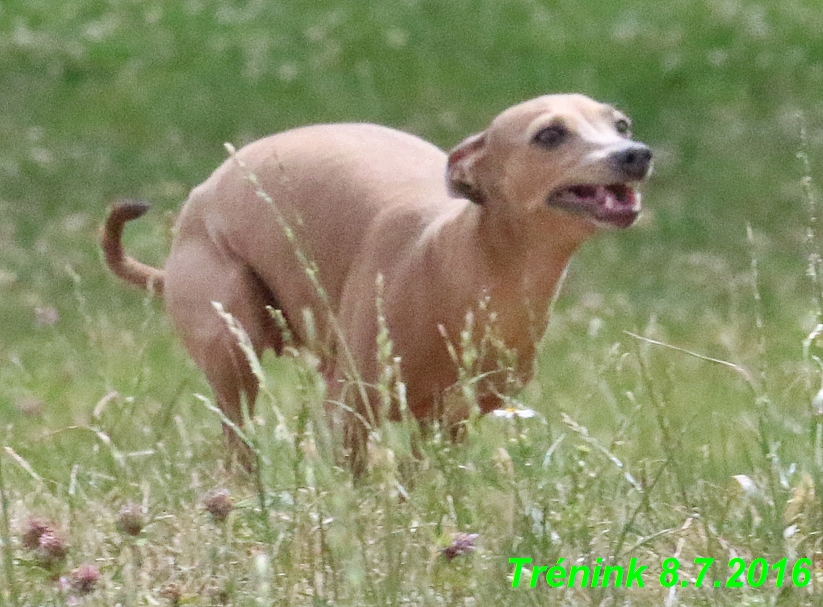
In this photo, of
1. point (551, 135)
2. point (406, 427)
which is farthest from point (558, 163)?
point (406, 427)

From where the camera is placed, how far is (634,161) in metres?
3.08

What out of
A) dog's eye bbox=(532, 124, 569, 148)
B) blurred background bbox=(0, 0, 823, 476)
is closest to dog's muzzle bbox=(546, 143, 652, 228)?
dog's eye bbox=(532, 124, 569, 148)

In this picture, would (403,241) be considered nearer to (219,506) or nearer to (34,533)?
(219,506)

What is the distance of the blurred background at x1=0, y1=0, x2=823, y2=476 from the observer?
691 cm

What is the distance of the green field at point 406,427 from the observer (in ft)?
7.85

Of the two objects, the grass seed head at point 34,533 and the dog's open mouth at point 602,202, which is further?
→ the dog's open mouth at point 602,202

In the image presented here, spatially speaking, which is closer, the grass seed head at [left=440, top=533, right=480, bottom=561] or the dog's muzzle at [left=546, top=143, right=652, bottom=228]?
the grass seed head at [left=440, top=533, right=480, bottom=561]

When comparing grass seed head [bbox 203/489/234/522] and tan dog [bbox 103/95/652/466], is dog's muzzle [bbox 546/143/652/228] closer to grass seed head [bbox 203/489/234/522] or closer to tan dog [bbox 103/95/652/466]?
tan dog [bbox 103/95/652/466]

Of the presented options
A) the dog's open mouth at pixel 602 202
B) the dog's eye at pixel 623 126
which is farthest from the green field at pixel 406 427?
the dog's eye at pixel 623 126

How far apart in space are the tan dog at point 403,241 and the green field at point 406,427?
0.52ft

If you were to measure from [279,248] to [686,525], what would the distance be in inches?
63.6

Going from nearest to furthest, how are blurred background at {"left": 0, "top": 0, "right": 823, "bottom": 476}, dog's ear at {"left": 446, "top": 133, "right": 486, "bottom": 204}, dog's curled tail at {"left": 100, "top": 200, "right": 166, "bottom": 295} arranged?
dog's ear at {"left": 446, "top": 133, "right": 486, "bottom": 204} < dog's curled tail at {"left": 100, "top": 200, "right": 166, "bottom": 295} < blurred background at {"left": 0, "top": 0, "right": 823, "bottom": 476}

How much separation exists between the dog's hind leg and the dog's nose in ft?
3.79

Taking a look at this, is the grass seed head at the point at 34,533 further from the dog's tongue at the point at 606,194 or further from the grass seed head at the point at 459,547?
the dog's tongue at the point at 606,194
